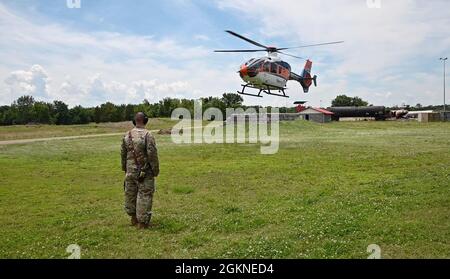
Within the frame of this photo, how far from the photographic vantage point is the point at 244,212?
13.4m

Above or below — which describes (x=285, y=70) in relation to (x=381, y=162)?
above

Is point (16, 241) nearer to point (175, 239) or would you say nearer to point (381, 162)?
point (175, 239)

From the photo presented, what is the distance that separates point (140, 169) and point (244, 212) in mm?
3825

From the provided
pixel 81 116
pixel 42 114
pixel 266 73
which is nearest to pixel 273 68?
pixel 266 73

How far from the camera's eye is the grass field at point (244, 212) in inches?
382

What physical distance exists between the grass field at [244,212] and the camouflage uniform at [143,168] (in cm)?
66

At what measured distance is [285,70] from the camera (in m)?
36.4

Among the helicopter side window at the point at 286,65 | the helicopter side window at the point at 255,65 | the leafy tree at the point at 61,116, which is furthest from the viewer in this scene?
the leafy tree at the point at 61,116

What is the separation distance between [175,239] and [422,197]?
8.74 m

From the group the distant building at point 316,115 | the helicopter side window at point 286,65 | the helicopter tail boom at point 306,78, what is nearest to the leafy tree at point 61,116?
the distant building at point 316,115

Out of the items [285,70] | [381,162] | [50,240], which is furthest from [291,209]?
[285,70]

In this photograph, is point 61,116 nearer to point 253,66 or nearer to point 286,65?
point 286,65

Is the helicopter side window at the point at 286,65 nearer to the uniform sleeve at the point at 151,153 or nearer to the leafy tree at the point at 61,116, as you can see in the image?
the uniform sleeve at the point at 151,153

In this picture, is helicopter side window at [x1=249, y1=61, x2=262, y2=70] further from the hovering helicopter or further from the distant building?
the distant building
